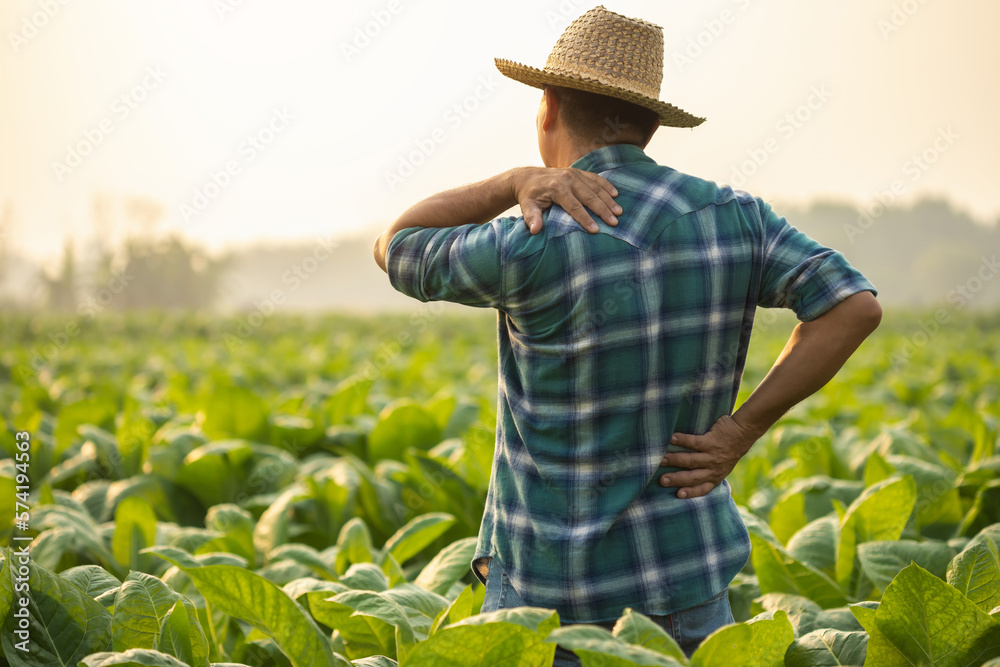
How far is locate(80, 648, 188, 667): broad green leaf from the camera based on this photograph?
1.28 metres

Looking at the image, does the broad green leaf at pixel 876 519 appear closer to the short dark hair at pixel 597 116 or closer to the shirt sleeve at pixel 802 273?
the shirt sleeve at pixel 802 273

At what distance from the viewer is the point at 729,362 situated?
5.37 feet

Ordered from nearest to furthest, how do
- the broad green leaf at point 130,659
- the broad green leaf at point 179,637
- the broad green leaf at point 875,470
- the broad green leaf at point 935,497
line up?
the broad green leaf at point 130,659 < the broad green leaf at point 179,637 < the broad green leaf at point 875,470 < the broad green leaf at point 935,497

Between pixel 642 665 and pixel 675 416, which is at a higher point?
pixel 675 416

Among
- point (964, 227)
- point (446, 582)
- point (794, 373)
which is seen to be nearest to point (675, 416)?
point (794, 373)

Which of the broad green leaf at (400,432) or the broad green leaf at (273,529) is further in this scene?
the broad green leaf at (400,432)

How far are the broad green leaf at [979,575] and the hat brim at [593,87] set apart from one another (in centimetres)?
126

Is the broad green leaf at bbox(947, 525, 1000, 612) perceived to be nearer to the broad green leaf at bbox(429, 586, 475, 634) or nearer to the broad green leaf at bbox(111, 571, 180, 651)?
the broad green leaf at bbox(429, 586, 475, 634)

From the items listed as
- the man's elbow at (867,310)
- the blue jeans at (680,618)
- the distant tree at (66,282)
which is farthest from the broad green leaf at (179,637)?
the distant tree at (66,282)

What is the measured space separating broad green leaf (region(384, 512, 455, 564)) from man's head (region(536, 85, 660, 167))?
1614mm

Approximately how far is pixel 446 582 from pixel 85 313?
543 inches

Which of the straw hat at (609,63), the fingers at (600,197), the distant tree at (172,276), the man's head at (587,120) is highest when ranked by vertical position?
the straw hat at (609,63)

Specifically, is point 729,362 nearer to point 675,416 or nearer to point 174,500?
point 675,416

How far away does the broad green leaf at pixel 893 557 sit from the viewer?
221 cm
